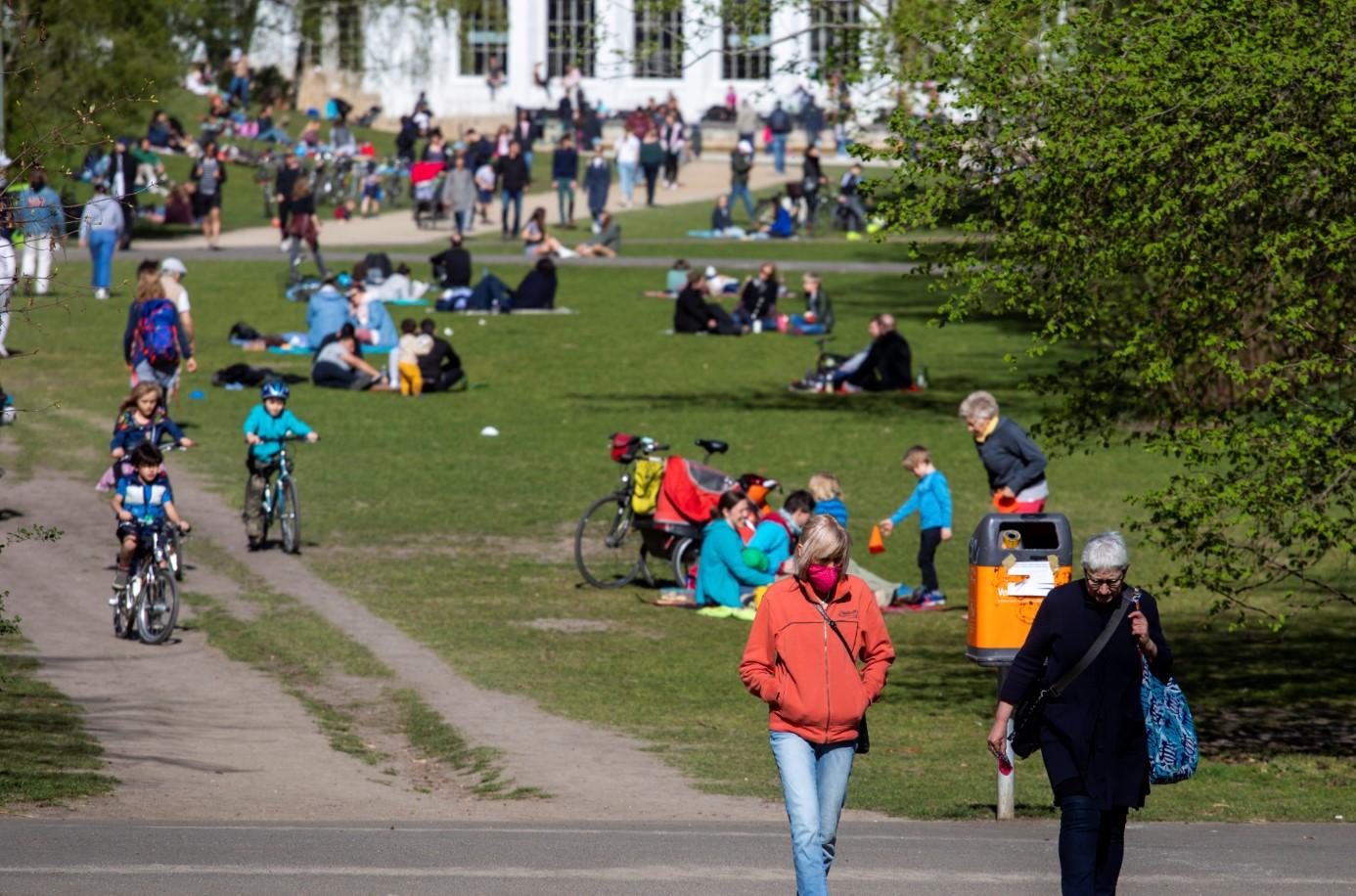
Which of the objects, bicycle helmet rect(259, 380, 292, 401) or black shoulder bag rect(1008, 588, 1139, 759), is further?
bicycle helmet rect(259, 380, 292, 401)

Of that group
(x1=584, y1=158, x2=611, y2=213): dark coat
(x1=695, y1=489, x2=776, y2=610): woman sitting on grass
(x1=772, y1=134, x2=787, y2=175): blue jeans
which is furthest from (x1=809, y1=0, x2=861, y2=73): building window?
(x1=772, y1=134, x2=787, y2=175): blue jeans

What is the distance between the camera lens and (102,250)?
34562 millimetres

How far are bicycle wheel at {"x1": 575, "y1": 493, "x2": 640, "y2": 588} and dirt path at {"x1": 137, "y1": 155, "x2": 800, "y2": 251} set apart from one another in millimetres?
26067

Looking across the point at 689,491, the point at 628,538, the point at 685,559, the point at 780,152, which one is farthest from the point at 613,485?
the point at 780,152

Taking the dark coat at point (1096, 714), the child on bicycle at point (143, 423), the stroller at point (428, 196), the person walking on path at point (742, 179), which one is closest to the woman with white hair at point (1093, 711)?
the dark coat at point (1096, 714)

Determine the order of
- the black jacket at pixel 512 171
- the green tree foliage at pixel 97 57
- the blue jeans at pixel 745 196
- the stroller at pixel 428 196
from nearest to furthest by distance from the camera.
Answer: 1. the green tree foliage at pixel 97 57
2. the black jacket at pixel 512 171
3. the stroller at pixel 428 196
4. the blue jeans at pixel 745 196

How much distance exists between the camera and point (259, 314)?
1400 inches

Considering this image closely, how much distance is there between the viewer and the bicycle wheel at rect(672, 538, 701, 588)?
60.6 ft

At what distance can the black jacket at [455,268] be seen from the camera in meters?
37.9

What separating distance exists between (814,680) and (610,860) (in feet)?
6.44

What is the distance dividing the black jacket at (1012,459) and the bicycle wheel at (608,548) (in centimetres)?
346

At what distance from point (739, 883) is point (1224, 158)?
17.1ft

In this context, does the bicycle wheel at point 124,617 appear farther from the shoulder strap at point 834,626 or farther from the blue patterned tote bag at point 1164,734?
the blue patterned tote bag at point 1164,734

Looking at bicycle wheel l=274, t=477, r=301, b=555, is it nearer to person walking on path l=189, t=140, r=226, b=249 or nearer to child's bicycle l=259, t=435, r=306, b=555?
child's bicycle l=259, t=435, r=306, b=555
